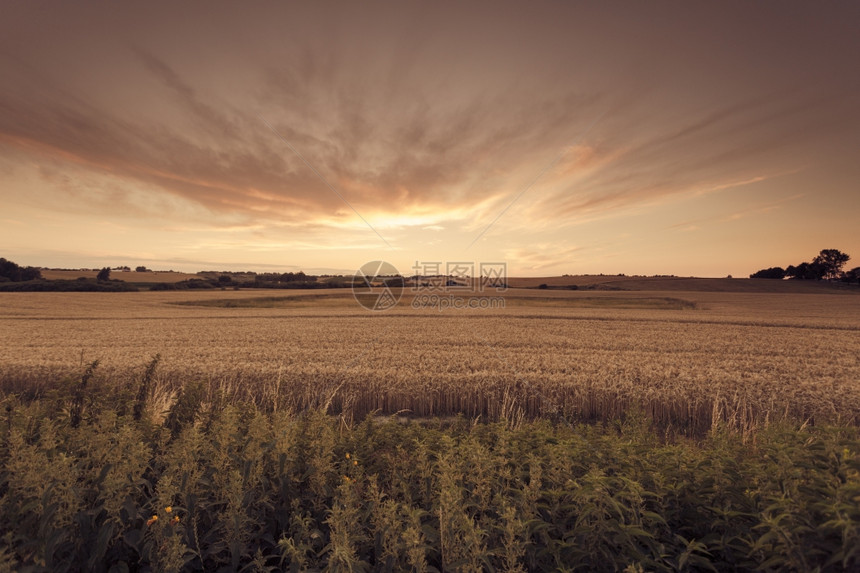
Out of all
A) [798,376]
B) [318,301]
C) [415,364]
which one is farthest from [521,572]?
[318,301]

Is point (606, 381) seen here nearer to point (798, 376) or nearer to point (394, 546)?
point (798, 376)

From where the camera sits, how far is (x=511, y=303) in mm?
57062

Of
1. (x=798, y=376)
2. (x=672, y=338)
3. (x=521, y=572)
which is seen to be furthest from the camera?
(x=672, y=338)

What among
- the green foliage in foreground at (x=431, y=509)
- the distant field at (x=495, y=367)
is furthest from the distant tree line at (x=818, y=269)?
the green foliage in foreground at (x=431, y=509)

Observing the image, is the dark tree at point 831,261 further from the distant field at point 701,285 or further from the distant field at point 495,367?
the distant field at point 495,367

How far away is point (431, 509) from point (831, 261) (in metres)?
166

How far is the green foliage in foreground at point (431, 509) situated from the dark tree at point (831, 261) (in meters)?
158

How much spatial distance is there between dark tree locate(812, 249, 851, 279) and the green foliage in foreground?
520ft

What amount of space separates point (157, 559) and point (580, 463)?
14.0 ft

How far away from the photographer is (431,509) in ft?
12.3

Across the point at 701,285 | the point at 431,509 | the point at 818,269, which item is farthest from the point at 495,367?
the point at 818,269

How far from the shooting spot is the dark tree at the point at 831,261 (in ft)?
364

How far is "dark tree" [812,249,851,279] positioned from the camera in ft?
364

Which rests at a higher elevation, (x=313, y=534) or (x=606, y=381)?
(x=313, y=534)
